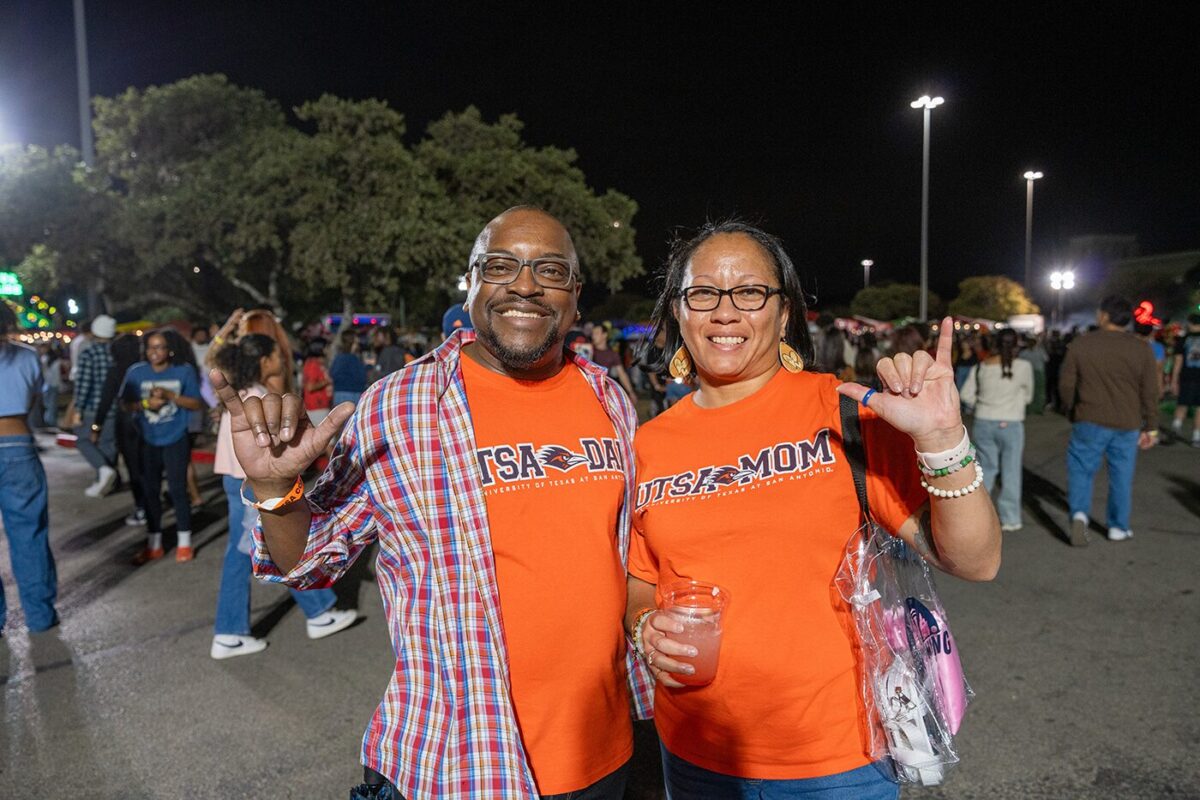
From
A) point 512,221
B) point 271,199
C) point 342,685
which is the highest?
point 271,199

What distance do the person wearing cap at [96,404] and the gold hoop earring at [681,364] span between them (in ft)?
26.0

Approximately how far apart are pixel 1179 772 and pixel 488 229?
3459 millimetres

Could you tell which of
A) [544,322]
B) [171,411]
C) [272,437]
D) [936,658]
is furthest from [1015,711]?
[171,411]

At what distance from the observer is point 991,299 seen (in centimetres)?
6034

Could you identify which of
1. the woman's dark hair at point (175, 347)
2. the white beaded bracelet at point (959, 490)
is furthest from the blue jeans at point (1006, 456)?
the woman's dark hair at point (175, 347)

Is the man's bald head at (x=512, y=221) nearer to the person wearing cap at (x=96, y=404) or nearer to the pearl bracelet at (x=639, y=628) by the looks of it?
the pearl bracelet at (x=639, y=628)

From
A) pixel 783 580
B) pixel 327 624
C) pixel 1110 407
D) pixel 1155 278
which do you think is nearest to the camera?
pixel 783 580

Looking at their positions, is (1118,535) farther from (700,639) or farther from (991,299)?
(991,299)

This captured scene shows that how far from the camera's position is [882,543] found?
1820 millimetres

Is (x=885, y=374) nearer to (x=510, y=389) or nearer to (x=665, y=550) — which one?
(x=665, y=550)

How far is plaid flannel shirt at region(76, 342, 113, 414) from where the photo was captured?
27.9 ft

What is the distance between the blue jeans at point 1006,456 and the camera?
711cm

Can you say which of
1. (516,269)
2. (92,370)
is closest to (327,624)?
(516,269)

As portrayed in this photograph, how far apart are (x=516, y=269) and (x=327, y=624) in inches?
144
